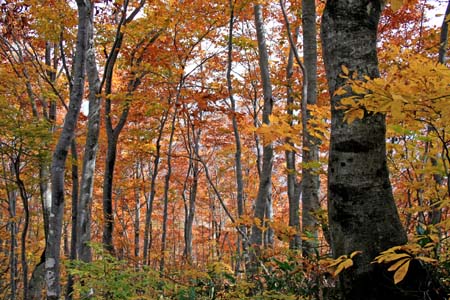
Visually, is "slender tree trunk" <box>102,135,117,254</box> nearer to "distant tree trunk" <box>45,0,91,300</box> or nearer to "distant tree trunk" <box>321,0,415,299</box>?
"distant tree trunk" <box>45,0,91,300</box>

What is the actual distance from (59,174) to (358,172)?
3141 mm

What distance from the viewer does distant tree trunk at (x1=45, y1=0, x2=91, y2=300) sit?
369cm

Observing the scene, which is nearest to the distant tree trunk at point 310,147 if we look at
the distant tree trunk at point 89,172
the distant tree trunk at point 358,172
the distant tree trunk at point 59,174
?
the distant tree trunk at point 358,172

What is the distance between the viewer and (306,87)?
160 inches

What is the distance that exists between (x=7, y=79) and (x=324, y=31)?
9399 mm

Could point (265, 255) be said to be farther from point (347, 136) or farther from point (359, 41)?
point (359, 41)

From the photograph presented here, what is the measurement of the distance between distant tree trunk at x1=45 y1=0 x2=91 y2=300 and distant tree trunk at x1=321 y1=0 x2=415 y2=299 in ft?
9.45

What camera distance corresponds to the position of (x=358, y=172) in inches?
64.4

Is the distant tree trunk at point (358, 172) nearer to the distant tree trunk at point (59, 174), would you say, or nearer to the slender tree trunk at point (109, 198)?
the distant tree trunk at point (59, 174)

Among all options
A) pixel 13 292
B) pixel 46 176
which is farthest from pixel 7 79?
pixel 13 292

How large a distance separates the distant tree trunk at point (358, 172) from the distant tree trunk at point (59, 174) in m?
2.88

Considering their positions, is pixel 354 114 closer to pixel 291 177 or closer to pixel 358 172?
pixel 358 172

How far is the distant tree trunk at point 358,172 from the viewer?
1596 millimetres

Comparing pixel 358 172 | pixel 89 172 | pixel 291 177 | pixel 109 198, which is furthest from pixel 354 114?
pixel 291 177
